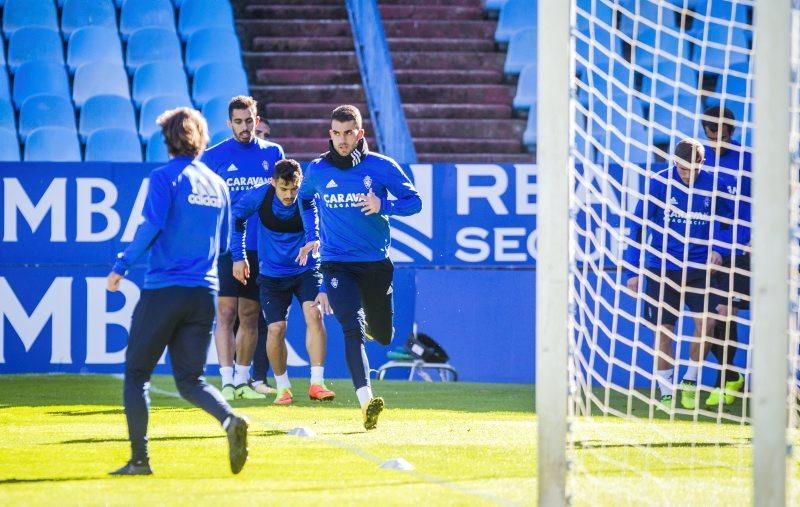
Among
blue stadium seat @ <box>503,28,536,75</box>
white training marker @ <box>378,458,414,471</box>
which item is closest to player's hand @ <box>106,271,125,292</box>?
white training marker @ <box>378,458,414,471</box>

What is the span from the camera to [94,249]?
43.5 feet

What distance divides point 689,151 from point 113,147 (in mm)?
7680

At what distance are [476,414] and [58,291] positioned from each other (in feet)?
15.1

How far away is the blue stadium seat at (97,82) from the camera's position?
1711 cm

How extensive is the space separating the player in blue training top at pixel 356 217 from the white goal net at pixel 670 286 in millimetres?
1200

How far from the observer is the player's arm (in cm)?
677

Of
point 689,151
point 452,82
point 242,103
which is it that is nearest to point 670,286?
point 689,151

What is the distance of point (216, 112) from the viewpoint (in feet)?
55.1

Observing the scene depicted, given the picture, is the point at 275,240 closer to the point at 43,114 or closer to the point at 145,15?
the point at 43,114

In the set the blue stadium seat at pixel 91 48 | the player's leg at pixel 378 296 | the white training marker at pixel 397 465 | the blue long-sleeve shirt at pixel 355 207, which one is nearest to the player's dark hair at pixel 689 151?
the blue long-sleeve shirt at pixel 355 207

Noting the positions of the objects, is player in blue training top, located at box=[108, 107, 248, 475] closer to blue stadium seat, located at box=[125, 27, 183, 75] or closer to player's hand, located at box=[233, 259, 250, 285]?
player's hand, located at box=[233, 259, 250, 285]

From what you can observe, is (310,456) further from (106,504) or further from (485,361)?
(485,361)

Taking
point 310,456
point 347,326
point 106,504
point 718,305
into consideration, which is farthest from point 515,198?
point 106,504

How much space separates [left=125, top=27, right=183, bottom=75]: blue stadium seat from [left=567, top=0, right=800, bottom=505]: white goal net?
470 centimetres
